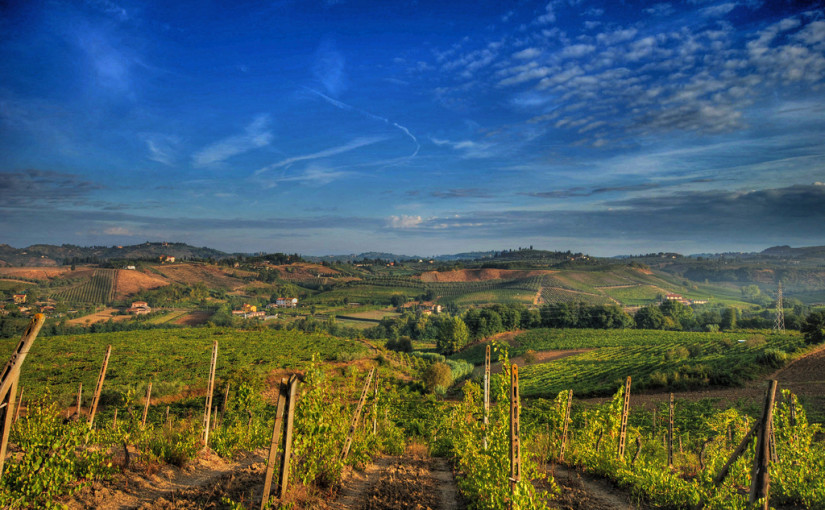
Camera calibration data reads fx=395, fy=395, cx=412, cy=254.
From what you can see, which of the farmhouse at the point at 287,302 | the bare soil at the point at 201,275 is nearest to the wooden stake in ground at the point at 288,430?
the farmhouse at the point at 287,302

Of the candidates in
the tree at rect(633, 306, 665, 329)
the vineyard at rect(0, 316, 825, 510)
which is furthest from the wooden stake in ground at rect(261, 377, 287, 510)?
the tree at rect(633, 306, 665, 329)

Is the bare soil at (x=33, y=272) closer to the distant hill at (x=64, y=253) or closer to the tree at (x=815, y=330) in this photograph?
the distant hill at (x=64, y=253)

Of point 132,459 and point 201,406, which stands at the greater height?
point 132,459

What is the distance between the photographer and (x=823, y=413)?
863 inches

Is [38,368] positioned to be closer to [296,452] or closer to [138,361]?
[138,361]

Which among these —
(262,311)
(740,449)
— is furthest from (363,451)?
(262,311)

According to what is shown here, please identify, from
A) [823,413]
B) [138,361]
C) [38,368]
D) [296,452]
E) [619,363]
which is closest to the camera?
[296,452]

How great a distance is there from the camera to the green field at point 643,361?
114 ft

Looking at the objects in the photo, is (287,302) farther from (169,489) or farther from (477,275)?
(169,489)

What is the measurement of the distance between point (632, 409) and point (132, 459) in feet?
93.7

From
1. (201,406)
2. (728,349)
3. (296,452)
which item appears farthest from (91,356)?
(728,349)

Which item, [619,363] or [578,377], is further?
[619,363]

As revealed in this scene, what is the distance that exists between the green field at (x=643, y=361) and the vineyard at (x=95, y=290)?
91919 mm

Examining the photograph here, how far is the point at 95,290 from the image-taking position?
102625mm
